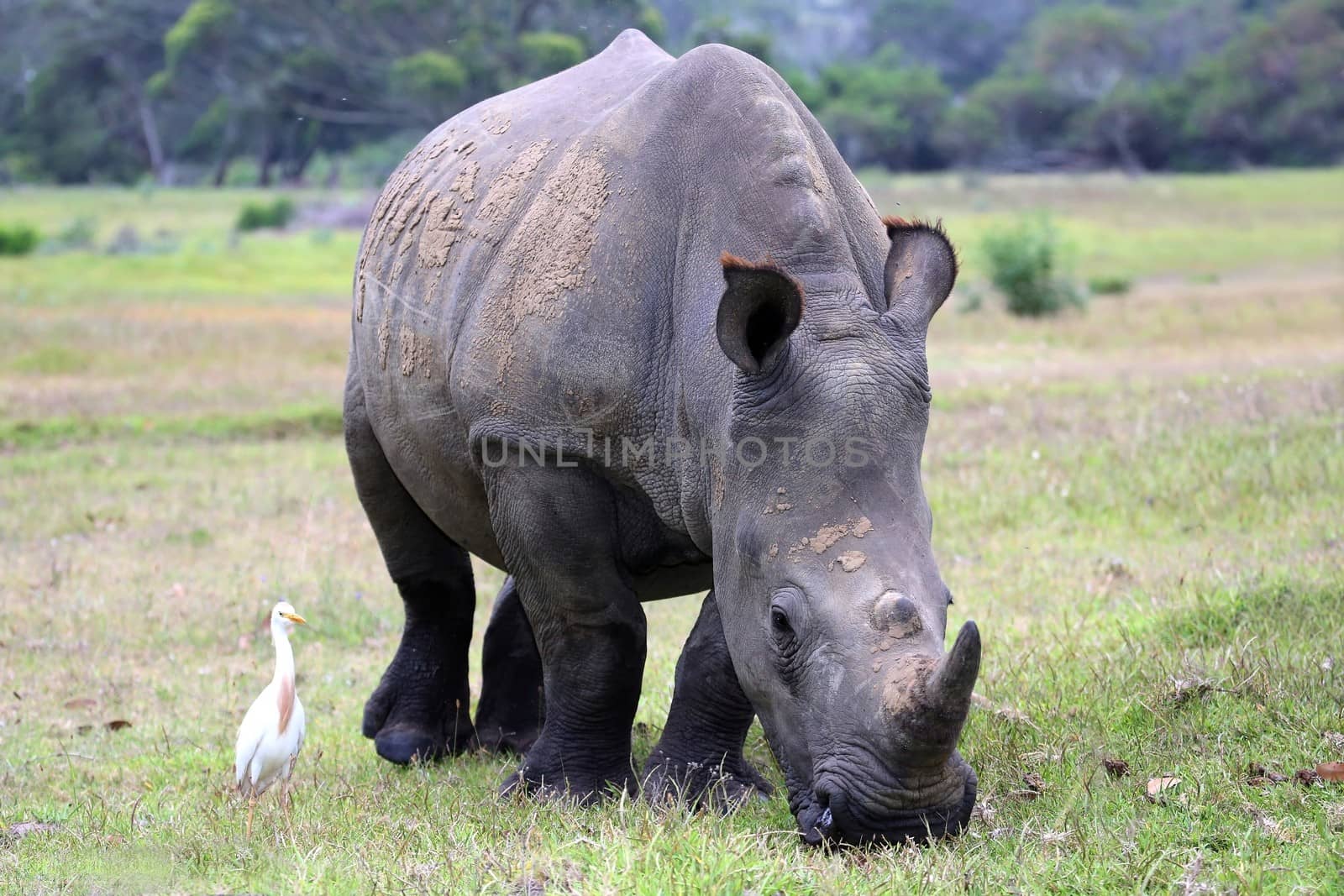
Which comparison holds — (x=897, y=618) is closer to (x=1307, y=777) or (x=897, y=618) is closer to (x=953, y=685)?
(x=953, y=685)

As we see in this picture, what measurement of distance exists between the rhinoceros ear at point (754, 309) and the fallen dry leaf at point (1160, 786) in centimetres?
156

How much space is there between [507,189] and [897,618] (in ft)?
7.29

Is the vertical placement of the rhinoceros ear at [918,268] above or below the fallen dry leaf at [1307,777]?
above

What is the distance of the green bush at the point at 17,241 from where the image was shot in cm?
2847

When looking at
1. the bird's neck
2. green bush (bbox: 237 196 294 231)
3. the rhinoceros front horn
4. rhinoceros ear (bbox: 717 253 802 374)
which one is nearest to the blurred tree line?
green bush (bbox: 237 196 294 231)

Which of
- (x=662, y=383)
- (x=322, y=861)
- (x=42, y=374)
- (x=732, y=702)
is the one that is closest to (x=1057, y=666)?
(x=732, y=702)

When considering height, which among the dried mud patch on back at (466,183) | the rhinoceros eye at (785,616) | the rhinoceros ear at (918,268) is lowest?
the rhinoceros eye at (785,616)

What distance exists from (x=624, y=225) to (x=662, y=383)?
498mm

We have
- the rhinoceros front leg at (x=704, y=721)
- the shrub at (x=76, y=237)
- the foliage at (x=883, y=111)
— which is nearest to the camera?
the rhinoceros front leg at (x=704, y=721)

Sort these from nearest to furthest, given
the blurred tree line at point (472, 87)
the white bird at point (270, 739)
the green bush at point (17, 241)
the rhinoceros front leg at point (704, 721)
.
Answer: the rhinoceros front leg at point (704, 721) < the white bird at point (270, 739) < the green bush at point (17, 241) < the blurred tree line at point (472, 87)

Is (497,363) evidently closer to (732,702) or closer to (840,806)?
(732,702)

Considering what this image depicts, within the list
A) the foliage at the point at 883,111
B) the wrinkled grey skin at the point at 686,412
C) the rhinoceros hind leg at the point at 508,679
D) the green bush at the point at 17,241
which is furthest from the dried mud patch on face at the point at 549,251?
the foliage at the point at 883,111

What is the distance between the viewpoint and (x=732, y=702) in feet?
16.5

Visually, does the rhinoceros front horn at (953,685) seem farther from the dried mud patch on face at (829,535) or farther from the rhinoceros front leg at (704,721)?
the rhinoceros front leg at (704,721)
